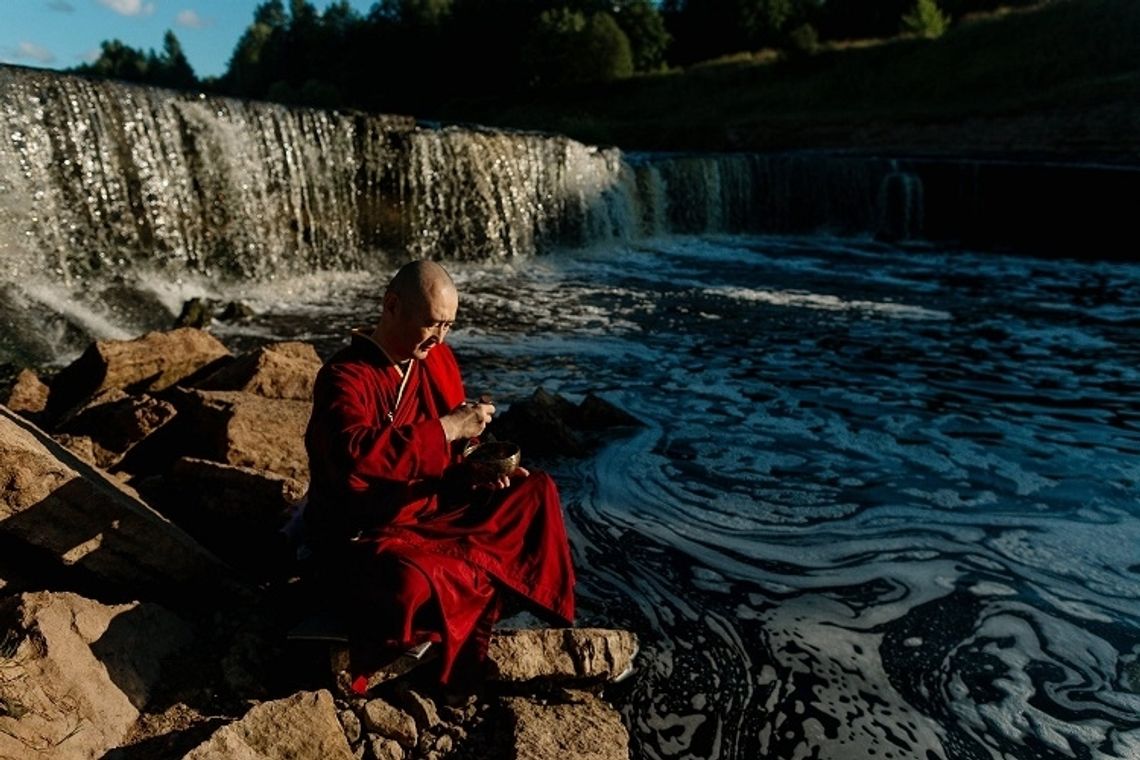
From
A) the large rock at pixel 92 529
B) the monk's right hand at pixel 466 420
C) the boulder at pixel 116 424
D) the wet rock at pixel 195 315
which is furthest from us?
the wet rock at pixel 195 315

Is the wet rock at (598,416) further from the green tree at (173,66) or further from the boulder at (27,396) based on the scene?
the green tree at (173,66)

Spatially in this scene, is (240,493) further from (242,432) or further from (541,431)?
(541,431)

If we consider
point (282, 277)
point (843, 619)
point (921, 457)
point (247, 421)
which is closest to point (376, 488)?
point (247, 421)

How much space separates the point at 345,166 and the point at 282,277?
208 cm

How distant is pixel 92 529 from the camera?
10.3 ft

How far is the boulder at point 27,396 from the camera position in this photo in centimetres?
604

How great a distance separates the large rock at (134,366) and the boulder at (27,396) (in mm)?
67

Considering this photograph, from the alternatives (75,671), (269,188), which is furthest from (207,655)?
(269,188)

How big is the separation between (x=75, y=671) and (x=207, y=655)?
0.44 m

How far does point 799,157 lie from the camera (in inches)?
877

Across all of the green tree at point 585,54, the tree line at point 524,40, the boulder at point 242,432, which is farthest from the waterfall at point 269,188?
the green tree at point 585,54

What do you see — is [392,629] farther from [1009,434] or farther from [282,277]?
[282,277]

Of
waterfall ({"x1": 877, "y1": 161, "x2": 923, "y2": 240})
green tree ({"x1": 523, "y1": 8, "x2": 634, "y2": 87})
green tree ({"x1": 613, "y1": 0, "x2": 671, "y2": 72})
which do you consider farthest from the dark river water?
green tree ({"x1": 613, "y1": 0, "x2": 671, "y2": 72})

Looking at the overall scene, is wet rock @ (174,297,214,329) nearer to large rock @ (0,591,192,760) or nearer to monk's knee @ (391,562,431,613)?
large rock @ (0,591,192,760)
